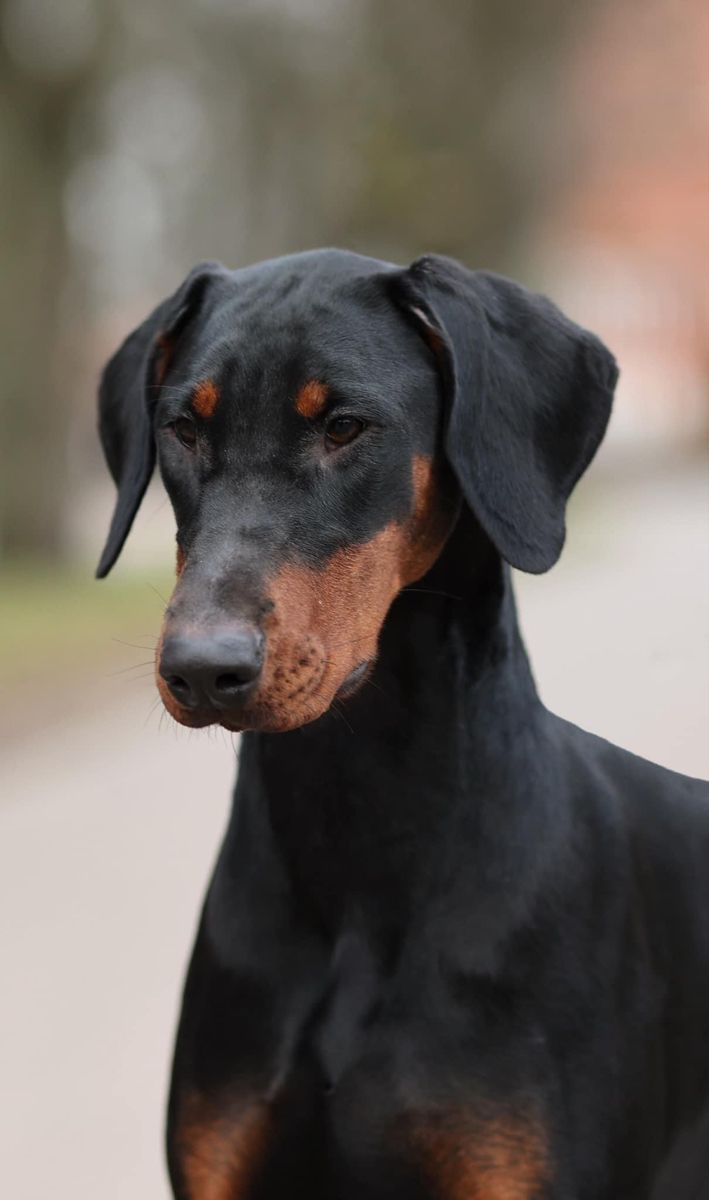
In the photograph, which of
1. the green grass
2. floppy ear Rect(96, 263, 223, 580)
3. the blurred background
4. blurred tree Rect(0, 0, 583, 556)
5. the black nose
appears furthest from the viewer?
blurred tree Rect(0, 0, 583, 556)

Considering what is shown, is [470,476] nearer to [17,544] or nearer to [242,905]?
[242,905]

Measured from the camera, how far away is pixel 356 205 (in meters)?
15.4

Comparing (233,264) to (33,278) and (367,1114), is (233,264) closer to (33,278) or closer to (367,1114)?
(33,278)

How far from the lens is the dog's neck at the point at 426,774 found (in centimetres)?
236

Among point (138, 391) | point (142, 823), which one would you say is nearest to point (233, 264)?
point (142, 823)

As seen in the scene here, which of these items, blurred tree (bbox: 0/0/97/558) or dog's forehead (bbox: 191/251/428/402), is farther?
blurred tree (bbox: 0/0/97/558)

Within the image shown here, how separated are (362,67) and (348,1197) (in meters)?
13.1

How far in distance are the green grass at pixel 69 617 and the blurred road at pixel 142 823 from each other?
1.12 meters

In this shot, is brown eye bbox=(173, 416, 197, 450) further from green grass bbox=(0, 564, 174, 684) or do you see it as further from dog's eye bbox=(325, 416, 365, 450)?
green grass bbox=(0, 564, 174, 684)

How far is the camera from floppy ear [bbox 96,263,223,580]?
100 inches

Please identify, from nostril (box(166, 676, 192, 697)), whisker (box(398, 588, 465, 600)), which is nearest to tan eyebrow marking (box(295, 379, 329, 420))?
whisker (box(398, 588, 465, 600))

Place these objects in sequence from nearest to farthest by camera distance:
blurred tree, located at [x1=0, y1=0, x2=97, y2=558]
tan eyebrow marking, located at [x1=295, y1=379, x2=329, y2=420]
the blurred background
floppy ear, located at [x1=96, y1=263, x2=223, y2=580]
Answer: tan eyebrow marking, located at [x1=295, y1=379, x2=329, y2=420], floppy ear, located at [x1=96, y1=263, x2=223, y2=580], the blurred background, blurred tree, located at [x1=0, y1=0, x2=97, y2=558]

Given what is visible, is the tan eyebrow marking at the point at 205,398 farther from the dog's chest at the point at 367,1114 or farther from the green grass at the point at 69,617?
the green grass at the point at 69,617

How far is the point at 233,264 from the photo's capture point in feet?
50.4
